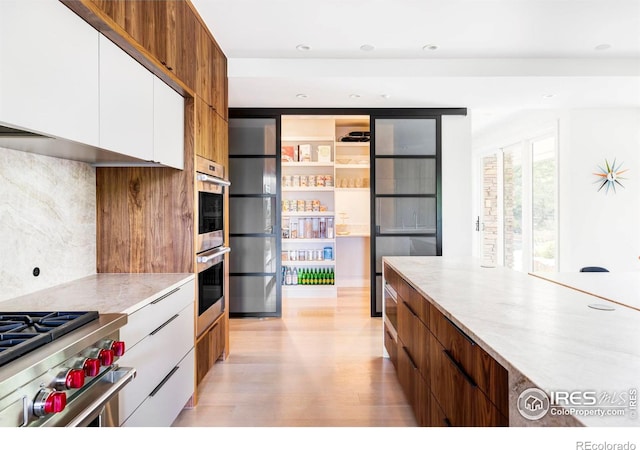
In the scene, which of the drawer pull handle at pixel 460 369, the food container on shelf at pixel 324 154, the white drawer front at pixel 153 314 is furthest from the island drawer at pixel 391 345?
the food container on shelf at pixel 324 154

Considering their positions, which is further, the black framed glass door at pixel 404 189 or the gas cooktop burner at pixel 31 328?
the black framed glass door at pixel 404 189

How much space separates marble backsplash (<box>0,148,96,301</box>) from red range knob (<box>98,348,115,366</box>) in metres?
0.77

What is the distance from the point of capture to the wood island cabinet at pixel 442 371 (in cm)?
115

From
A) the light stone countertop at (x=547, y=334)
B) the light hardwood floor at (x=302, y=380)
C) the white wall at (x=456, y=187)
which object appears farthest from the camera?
the white wall at (x=456, y=187)

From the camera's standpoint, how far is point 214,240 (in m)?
2.85

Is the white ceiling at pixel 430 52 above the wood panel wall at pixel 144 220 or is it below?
above

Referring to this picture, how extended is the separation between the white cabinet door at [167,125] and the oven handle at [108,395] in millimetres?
1164

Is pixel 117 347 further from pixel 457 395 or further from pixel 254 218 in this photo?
pixel 254 218

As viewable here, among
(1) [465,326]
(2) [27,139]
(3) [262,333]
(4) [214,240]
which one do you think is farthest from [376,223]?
(2) [27,139]

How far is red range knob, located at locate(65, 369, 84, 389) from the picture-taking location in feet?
3.54

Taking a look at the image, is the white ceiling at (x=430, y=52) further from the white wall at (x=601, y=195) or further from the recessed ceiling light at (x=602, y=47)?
the white wall at (x=601, y=195)

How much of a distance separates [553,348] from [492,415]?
10.8 inches

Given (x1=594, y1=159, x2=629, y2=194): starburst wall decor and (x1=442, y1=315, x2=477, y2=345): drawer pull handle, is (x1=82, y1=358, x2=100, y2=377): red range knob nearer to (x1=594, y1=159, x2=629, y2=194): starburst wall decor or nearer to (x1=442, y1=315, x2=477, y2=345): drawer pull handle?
(x1=442, y1=315, x2=477, y2=345): drawer pull handle

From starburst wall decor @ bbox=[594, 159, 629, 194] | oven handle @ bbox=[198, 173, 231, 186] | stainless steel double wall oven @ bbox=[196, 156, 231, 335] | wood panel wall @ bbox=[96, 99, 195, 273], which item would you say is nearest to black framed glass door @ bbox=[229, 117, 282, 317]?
stainless steel double wall oven @ bbox=[196, 156, 231, 335]
